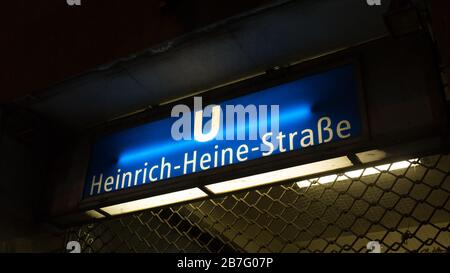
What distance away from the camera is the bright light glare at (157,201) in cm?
240

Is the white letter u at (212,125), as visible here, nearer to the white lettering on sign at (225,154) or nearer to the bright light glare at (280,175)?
the white lettering on sign at (225,154)

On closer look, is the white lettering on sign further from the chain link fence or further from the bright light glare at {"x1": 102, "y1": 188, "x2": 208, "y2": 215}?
the chain link fence

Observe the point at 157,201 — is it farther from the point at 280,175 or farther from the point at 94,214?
the point at 280,175

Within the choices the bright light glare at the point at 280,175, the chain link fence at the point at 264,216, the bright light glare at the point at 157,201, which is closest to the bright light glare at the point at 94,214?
the bright light glare at the point at 157,201

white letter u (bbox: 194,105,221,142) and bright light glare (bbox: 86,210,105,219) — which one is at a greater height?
white letter u (bbox: 194,105,221,142)

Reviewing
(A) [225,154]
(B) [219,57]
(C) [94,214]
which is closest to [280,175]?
(A) [225,154]

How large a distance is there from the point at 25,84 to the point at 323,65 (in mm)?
1738

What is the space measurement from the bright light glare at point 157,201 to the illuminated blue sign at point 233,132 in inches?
3.6

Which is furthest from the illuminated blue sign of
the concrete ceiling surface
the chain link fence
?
the chain link fence

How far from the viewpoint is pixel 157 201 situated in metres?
2.49

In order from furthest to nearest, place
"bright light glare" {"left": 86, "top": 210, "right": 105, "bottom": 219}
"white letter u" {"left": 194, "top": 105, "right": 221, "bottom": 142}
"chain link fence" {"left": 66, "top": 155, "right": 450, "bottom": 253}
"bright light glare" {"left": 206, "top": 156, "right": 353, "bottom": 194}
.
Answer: "chain link fence" {"left": 66, "top": 155, "right": 450, "bottom": 253}
"bright light glare" {"left": 86, "top": 210, "right": 105, "bottom": 219}
"white letter u" {"left": 194, "top": 105, "right": 221, "bottom": 142}
"bright light glare" {"left": 206, "top": 156, "right": 353, "bottom": 194}

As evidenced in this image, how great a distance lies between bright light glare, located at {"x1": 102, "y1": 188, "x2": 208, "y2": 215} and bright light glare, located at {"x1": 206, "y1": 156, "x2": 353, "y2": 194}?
0.33ft

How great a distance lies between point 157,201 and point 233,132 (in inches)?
A: 21.9

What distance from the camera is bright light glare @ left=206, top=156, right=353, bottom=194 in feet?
6.90
